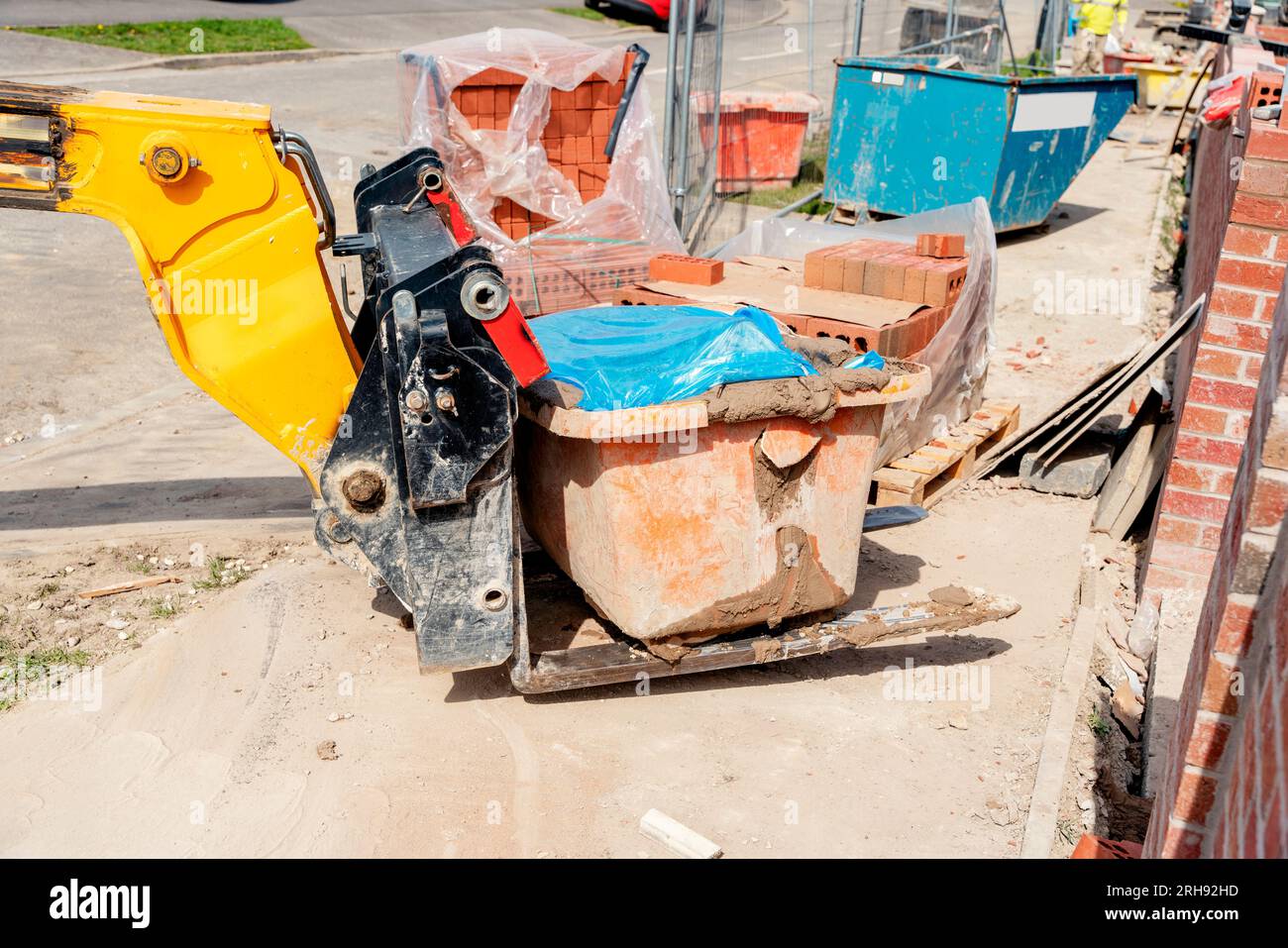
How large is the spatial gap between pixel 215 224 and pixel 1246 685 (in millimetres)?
3316

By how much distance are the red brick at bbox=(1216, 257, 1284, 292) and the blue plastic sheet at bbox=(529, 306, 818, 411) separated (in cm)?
199

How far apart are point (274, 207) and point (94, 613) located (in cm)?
205

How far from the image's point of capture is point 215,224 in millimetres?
3895

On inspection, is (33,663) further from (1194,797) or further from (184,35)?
(184,35)

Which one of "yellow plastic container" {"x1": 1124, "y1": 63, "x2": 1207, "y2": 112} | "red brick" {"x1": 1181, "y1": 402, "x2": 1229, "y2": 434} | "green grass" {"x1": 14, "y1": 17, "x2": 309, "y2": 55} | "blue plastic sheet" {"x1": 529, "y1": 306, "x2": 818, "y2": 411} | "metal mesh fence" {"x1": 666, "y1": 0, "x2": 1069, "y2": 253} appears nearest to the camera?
"blue plastic sheet" {"x1": 529, "y1": 306, "x2": 818, "y2": 411}

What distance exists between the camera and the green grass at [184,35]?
16438 mm

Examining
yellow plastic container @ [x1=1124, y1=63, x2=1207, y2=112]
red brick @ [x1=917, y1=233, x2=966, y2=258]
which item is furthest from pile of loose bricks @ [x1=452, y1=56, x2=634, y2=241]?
yellow plastic container @ [x1=1124, y1=63, x2=1207, y2=112]

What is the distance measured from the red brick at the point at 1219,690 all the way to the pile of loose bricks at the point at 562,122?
20.8 feet

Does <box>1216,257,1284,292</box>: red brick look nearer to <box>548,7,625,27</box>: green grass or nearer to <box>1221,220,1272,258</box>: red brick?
<box>1221,220,1272,258</box>: red brick

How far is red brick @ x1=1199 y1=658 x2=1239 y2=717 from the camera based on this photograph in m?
2.61

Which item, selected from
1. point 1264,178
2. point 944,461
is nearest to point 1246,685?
point 1264,178

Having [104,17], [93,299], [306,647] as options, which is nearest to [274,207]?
[306,647]

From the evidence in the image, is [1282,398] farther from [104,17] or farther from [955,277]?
[104,17]

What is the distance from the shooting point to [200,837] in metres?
3.67
